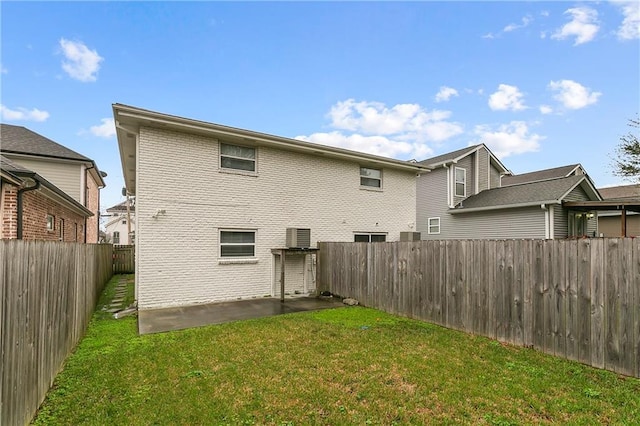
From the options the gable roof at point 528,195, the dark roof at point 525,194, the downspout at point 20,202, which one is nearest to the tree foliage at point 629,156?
the gable roof at point 528,195

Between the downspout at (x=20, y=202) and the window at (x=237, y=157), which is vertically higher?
the window at (x=237, y=157)

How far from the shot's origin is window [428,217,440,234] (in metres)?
18.4

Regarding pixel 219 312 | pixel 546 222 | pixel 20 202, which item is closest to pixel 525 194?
pixel 546 222

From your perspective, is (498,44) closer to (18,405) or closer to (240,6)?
(240,6)

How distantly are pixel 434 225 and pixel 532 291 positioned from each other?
1393 centimetres

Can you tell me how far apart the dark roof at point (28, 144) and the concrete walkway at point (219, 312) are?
483 inches

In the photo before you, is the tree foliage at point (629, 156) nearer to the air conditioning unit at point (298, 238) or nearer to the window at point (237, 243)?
the air conditioning unit at point (298, 238)

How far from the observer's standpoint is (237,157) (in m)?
9.70

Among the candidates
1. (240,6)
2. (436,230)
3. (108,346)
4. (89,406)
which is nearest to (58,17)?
(240,6)

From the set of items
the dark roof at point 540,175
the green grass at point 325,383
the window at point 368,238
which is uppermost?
the dark roof at point 540,175

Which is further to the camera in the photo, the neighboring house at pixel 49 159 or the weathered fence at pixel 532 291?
the neighboring house at pixel 49 159

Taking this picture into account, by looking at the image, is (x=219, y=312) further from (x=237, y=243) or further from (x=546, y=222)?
(x=546, y=222)

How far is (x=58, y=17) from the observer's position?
31.6 feet

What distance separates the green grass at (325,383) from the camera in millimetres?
3121
